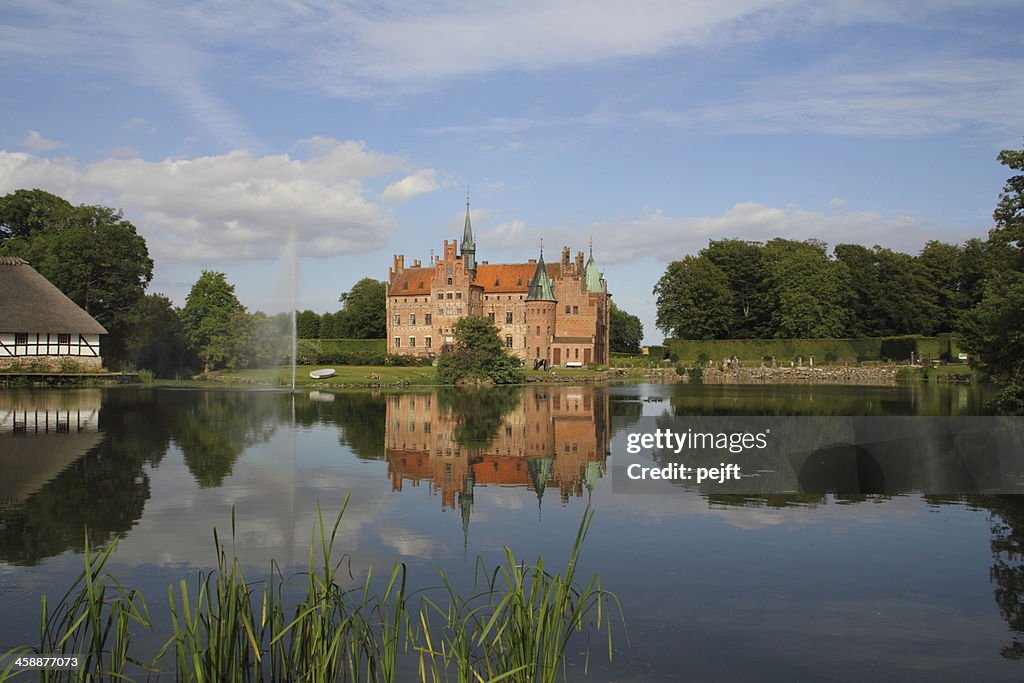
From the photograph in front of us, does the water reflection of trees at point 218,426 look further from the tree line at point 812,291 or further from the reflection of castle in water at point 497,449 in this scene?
the tree line at point 812,291

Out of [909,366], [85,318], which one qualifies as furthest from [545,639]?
[909,366]

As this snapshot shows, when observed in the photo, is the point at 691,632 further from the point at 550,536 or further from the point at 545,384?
the point at 545,384

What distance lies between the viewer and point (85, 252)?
4762cm

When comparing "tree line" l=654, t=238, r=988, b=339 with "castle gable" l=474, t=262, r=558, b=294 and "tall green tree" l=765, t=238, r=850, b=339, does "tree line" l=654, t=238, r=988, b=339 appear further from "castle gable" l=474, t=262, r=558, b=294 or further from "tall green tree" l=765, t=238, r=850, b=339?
"castle gable" l=474, t=262, r=558, b=294

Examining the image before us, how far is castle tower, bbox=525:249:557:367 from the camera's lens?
78.2 m

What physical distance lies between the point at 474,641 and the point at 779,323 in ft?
247

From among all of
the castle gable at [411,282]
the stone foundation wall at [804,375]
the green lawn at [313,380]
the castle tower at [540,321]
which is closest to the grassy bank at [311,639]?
the green lawn at [313,380]

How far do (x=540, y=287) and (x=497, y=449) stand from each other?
60.8 m

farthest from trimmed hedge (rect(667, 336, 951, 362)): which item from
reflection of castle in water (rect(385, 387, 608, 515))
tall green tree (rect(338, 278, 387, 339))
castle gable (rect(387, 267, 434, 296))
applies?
reflection of castle in water (rect(385, 387, 608, 515))

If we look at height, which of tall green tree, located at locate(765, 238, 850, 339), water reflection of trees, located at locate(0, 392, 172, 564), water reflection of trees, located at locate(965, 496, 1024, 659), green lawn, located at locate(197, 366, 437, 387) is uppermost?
tall green tree, located at locate(765, 238, 850, 339)

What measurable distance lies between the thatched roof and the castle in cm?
3565

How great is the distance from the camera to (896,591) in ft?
27.9

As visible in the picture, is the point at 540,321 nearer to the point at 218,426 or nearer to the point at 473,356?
the point at 473,356

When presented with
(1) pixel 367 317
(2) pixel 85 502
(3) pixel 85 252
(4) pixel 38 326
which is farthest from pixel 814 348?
(2) pixel 85 502
